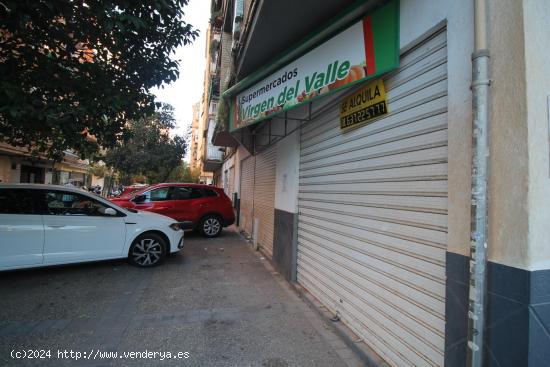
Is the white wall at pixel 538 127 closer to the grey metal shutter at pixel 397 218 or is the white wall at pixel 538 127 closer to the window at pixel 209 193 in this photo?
the grey metal shutter at pixel 397 218

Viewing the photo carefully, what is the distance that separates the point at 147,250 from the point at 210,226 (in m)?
3.86

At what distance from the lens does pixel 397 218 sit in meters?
2.90

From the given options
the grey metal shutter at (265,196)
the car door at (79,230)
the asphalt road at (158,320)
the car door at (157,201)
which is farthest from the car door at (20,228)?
the grey metal shutter at (265,196)

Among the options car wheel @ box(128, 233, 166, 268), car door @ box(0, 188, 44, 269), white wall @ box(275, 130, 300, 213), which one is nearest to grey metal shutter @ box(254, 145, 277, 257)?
white wall @ box(275, 130, 300, 213)

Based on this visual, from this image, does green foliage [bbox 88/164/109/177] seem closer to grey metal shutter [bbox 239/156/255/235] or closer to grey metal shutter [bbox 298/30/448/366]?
grey metal shutter [bbox 239/156/255/235]

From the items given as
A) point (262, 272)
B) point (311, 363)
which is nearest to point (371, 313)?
point (311, 363)

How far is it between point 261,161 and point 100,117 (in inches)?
171

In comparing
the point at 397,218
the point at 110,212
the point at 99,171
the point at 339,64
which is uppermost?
the point at 99,171

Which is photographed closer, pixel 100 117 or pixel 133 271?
pixel 100 117

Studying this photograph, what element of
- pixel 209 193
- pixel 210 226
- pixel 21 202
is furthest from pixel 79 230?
pixel 209 193

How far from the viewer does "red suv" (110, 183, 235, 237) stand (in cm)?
936

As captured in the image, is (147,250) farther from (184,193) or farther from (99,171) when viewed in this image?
(99,171)

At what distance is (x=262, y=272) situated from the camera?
636 cm

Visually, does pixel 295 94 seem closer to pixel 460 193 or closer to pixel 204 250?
pixel 460 193
